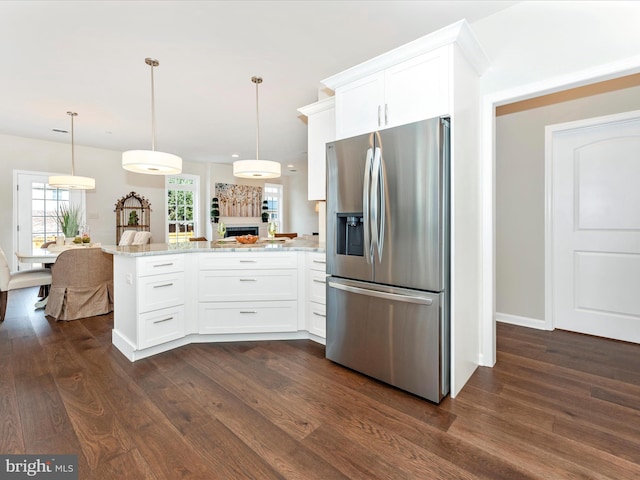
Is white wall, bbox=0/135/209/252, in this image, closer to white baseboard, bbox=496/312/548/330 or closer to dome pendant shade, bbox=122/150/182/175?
dome pendant shade, bbox=122/150/182/175

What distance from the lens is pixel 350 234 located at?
2.40 m

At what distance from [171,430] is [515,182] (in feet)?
12.0

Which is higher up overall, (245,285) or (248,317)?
(245,285)

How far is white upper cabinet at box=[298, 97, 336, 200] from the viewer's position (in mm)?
3100

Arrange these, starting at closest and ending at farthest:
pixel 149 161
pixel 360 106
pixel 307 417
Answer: pixel 307 417, pixel 360 106, pixel 149 161

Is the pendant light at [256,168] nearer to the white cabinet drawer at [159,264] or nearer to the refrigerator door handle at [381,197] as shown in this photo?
the white cabinet drawer at [159,264]

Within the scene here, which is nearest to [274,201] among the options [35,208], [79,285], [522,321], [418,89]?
[35,208]

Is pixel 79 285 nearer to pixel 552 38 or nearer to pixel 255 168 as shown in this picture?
pixel 255 168

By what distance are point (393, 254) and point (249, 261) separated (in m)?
1.38

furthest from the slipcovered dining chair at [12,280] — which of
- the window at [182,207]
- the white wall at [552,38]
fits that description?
the white wall at [552,38]

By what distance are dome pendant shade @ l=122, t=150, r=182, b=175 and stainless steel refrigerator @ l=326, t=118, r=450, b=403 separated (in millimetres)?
1499

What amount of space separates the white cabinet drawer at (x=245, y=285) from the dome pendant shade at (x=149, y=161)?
3.39ft

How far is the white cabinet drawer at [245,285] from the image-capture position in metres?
2.87

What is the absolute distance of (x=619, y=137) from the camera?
2.81 m
